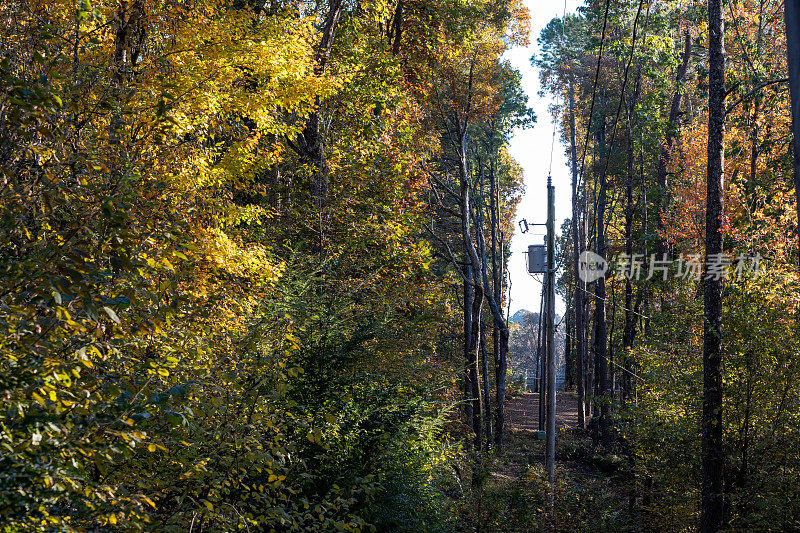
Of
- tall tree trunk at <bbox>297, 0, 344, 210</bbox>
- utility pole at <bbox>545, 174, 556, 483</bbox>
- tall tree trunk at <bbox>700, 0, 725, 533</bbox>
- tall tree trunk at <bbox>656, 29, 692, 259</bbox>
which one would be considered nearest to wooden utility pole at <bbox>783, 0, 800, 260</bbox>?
tall tree trunk at <bbox>700, 0, 725, 533</bbox>

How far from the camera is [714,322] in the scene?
967cm

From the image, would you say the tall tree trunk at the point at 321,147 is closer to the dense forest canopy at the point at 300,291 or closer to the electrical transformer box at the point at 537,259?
the dense forest canopy at the point at 300,291

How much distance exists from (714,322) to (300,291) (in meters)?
6.47

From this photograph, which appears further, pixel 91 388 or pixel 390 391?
pixel 390 391

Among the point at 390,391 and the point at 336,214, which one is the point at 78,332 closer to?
the point at 390,391

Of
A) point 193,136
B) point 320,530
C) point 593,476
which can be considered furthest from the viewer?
point 593,476

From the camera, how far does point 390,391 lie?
382 inches

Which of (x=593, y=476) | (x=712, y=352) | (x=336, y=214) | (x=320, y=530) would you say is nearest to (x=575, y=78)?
(x=593, y=476)

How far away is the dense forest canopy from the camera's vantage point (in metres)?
2.89

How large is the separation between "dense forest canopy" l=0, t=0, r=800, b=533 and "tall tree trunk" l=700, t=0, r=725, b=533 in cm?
4

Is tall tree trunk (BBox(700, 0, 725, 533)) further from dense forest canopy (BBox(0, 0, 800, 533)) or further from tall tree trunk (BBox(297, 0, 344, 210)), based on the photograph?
tall tree trunk (BBox(297, 0, 344, 210))

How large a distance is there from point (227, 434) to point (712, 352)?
8261 millimetres

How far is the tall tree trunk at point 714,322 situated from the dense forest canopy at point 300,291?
0.04 metres

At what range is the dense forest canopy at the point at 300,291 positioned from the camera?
2.89 meters
